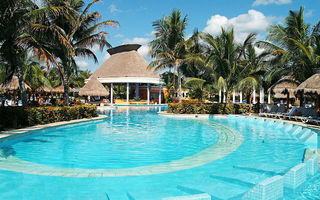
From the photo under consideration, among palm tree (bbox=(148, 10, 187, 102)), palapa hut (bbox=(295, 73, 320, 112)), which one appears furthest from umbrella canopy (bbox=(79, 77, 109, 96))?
palapa hut (bbox=(295, 73, 320, 112))

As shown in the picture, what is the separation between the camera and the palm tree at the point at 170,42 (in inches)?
712

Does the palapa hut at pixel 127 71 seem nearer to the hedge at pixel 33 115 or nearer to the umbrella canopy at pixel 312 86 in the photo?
the hedge at pixel 33 115

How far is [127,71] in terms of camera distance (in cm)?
3212

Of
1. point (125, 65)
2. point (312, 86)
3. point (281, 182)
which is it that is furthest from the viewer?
point (125, 65)


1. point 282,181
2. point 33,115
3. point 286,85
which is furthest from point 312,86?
point 33,115

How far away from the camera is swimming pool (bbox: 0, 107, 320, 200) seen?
399 centimetres

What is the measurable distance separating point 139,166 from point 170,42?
14457 millimetres

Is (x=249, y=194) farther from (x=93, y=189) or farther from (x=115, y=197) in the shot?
Answer: (x=93, y=189)

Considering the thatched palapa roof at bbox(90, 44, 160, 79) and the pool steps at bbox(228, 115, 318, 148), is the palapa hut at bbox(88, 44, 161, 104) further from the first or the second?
the pool steps at bbox(228, 115, 318, 148)

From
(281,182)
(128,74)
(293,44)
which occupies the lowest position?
(281,182)

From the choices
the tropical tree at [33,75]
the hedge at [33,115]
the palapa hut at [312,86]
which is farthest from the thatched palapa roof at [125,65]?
the palapa hut at [312,86]

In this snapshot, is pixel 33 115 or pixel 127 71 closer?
pixel 33 115

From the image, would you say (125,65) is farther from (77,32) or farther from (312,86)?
(312,86)

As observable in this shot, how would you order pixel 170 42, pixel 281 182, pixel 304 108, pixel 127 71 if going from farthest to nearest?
pixel 127 71, pixel 170 42, pixel 304 108, pixel 281 182
